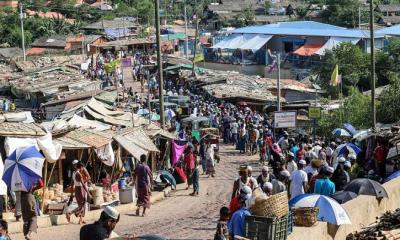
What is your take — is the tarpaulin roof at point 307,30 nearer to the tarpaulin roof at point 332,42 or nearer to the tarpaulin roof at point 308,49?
the tarpaulin roof at point 332,42

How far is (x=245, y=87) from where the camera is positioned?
3966 centimetres

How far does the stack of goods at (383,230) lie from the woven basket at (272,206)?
1186 mm

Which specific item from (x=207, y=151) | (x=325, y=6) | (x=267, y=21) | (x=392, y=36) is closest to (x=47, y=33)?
(x=267, y=21)

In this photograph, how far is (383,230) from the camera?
30.9 ft

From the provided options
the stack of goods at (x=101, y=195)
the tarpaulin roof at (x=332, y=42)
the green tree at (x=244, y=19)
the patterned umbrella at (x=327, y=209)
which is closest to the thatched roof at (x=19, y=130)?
the stack of goods at (x=101, y=195)

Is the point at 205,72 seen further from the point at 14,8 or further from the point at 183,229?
the point at 14,8

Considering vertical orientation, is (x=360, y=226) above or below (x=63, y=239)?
above

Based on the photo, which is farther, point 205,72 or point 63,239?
point 205,72

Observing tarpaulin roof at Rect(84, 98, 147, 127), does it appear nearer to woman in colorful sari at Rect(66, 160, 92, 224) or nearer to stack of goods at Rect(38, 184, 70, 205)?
stack of goods at Rect(38, 184, 70, 205)

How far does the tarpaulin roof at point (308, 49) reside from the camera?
5091 cm

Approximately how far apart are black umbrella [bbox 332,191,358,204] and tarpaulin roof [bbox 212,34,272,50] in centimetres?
4406

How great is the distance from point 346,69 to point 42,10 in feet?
184

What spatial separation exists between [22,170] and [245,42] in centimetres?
4442

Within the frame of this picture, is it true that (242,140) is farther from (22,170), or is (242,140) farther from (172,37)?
(172,37)
